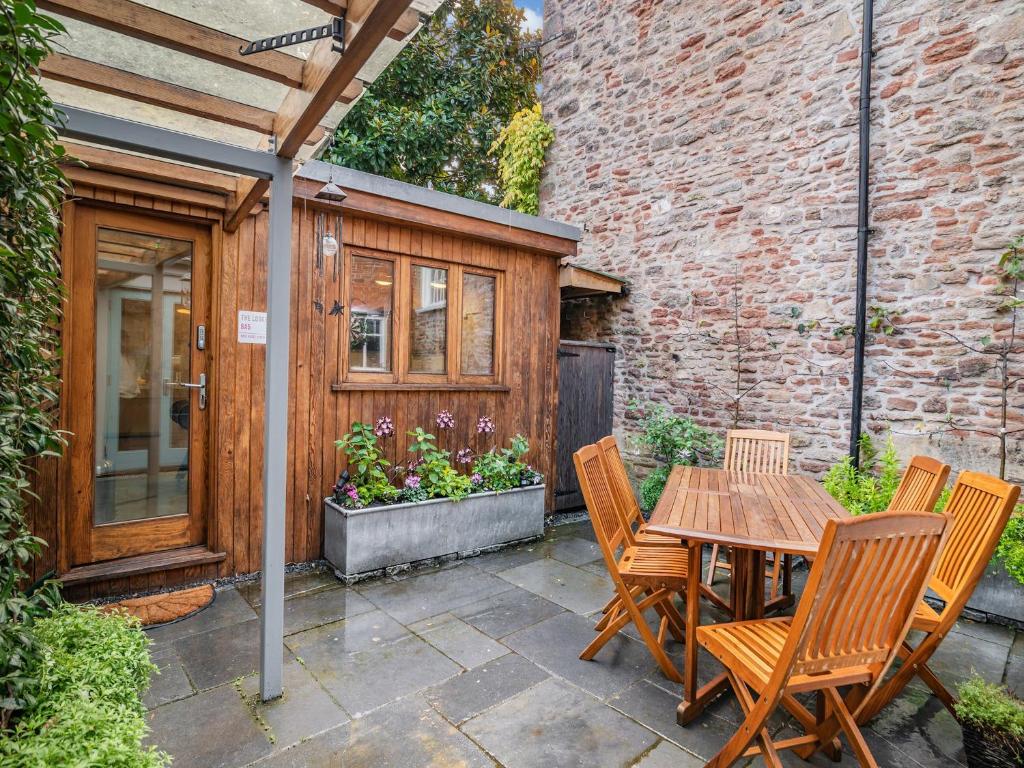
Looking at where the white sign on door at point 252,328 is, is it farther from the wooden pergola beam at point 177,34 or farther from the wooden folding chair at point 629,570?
the wooden folding chair at point 629,570

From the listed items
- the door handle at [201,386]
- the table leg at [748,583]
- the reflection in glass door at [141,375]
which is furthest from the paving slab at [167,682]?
the table leg at [748,583]

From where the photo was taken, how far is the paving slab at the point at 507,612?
3.06 metres

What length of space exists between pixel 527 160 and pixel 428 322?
14.2 ft

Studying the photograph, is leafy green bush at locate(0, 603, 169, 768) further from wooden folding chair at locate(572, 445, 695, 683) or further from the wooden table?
the wooden table

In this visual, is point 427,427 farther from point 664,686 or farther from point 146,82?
point 146,82

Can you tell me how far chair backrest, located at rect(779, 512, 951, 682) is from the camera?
161 cm

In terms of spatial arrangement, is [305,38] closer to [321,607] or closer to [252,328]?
[252,328]

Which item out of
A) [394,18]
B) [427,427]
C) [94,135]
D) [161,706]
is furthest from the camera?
[427,427]

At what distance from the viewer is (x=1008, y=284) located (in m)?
3.90

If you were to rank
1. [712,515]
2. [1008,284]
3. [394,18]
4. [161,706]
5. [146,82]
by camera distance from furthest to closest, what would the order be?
[1008,284] < [712,515] < [161,706] < [146,82] < [394,18]

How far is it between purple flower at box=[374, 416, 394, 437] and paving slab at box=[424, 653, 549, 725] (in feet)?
6.48

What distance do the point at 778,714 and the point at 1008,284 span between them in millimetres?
3580

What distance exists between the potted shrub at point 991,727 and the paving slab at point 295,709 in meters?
2.30

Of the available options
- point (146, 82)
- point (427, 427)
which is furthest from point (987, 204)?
point (146, 82)
